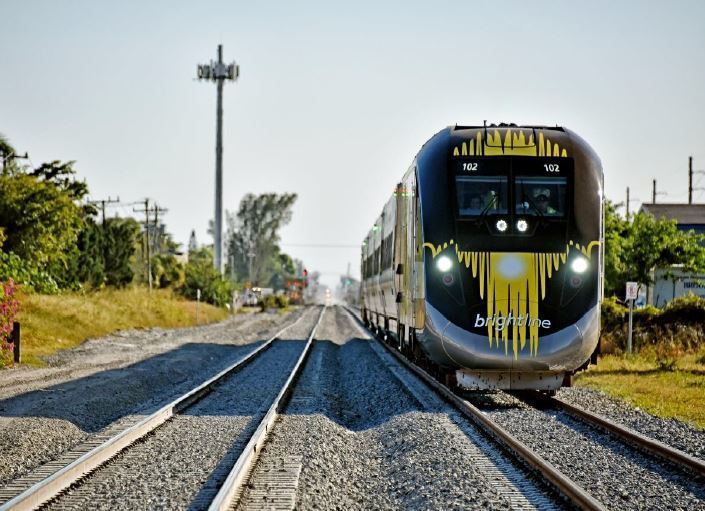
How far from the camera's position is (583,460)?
28.2 feet

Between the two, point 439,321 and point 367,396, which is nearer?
point 439,321

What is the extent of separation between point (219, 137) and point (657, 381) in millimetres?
52078

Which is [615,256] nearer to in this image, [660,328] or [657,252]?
[657,252]

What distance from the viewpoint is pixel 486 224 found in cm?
1248

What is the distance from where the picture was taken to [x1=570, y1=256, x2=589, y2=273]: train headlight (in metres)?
12.5

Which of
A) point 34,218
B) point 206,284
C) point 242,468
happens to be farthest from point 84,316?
point 206,284

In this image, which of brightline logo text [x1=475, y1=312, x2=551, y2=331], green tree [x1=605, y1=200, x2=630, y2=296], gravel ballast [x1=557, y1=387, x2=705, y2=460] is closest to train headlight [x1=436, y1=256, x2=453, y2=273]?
brightline logo text [x1=475, y1=312, x2=551, y2=331]

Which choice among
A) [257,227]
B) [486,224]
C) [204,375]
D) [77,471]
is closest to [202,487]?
[77,471]

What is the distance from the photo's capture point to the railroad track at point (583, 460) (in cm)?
691

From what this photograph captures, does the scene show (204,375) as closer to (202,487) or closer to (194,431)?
(194,431)

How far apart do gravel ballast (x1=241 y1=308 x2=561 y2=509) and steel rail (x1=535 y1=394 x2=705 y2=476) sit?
1560mm

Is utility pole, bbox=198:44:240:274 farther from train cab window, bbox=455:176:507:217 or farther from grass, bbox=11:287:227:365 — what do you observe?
train cab window, bbox=455:176:507:217

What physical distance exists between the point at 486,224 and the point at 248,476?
5.96 meters

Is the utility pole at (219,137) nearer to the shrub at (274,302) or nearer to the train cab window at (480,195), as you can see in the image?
the shrub at (274,302)
